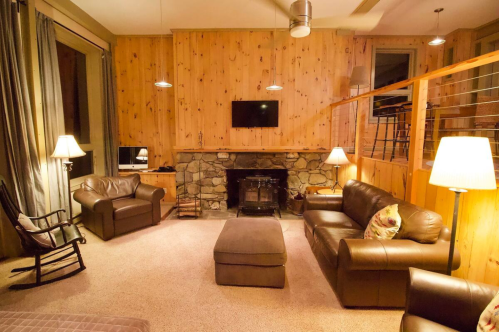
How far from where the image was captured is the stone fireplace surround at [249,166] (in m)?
4.66

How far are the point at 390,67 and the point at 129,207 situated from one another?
17.7ft

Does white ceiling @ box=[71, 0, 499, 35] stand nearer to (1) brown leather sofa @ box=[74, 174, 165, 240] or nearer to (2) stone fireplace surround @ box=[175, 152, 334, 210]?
(2) stone fireplace surround @ box=[175, 152, 334, 210]

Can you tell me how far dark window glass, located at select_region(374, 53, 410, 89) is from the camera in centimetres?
502

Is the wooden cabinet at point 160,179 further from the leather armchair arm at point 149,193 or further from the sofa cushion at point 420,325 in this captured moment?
the sofa cushion at point 420,325

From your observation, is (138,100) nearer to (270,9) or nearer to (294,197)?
(270,9)

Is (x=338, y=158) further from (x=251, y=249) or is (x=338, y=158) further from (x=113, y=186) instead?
(x=113, y=186)

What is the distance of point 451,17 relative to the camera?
13.9 ft

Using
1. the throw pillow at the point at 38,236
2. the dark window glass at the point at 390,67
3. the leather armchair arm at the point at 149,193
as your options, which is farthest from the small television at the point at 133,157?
the dark window glass at the point at 390,67

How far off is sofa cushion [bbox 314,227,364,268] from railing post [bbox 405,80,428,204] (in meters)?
0.68

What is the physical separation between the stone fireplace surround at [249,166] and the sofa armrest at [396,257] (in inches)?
112

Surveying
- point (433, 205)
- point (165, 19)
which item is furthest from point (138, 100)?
point (433, 205)

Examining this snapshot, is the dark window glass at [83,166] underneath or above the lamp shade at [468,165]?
underneath

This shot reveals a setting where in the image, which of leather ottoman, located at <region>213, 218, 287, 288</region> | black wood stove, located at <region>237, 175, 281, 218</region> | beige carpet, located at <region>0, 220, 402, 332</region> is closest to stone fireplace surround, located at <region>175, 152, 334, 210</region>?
black wood stove, located at <region>237, 175, 281, 218</region>

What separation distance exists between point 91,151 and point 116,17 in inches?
91.2
